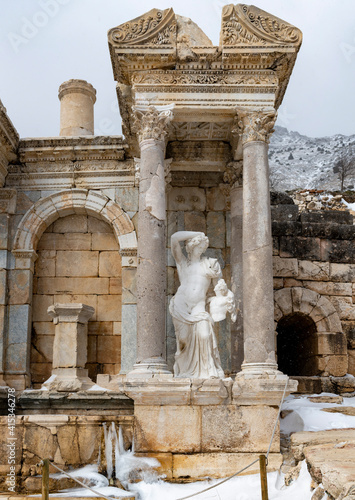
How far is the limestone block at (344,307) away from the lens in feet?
46.6

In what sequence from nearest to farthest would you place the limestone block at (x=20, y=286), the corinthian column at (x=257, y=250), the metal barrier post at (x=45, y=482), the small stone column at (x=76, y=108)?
the metal barrier post at (x=45, y=482) < the corinthian column at (x=257, y=250) < the limestone block at (x=20, y=286) < the small stone column at (x=76, y=108)

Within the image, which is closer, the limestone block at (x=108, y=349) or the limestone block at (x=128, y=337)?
the limestone block at (x=128, y=337)

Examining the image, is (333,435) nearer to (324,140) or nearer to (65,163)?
(65,163)

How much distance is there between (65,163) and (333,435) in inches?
289

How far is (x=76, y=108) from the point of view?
14758mm

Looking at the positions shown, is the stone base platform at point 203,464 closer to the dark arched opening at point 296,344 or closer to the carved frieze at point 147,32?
the dark arched opening at point 296,344

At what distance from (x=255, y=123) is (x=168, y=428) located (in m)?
5.01

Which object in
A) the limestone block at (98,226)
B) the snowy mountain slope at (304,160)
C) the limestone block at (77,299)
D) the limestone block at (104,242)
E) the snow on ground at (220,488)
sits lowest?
the snow on ground at (220,488)

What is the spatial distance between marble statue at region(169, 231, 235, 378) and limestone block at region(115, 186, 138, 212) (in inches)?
87.9

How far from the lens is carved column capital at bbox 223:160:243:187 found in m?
11.9

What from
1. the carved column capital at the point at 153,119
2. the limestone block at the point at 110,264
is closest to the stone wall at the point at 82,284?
the limestone block at the point at 110,264

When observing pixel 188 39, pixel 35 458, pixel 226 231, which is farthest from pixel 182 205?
pixel 35 458

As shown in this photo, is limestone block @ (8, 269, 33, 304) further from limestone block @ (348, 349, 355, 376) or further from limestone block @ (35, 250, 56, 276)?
limestone block @ (348, 349, 355, 376)

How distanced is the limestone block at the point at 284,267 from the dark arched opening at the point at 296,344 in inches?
36.2
